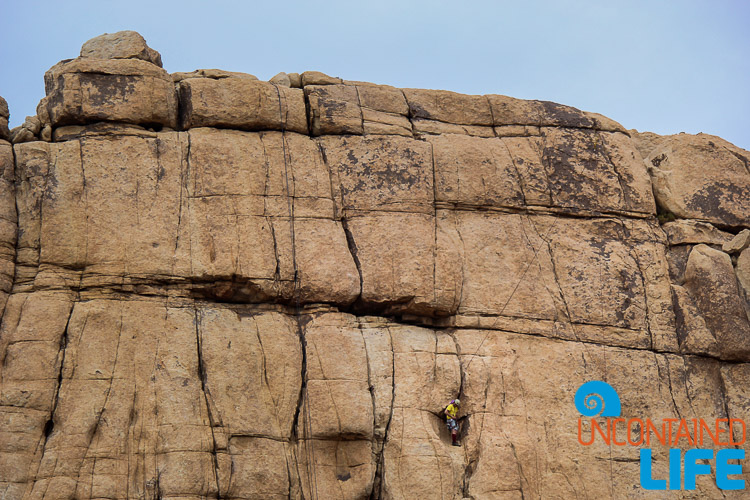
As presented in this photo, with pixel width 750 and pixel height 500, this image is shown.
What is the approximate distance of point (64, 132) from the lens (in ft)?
92.7

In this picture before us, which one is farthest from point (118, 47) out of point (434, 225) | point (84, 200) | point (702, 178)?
point (702, 178)

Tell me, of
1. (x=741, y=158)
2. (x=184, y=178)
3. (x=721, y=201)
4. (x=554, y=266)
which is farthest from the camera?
(x=741, y=158)

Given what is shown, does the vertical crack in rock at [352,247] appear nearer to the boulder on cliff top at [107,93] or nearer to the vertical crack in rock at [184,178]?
the vertical crack in rock at [184,178]

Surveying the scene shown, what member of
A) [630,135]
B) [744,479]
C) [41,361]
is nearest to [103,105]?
[41,361]

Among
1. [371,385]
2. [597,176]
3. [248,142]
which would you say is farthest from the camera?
[597,176]

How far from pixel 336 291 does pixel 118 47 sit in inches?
398

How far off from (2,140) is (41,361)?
23.3ft

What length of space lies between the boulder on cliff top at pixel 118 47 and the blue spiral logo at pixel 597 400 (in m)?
16.4

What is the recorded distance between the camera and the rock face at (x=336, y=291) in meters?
25.7

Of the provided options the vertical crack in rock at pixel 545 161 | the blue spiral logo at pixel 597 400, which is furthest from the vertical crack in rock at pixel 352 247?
the blue spiral logo at pixel 597 400

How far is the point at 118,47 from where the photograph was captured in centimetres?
2973

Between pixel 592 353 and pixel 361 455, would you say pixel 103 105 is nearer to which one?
pixel 361 455

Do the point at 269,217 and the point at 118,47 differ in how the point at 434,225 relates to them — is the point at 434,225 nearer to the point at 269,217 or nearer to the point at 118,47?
the point at 269,217

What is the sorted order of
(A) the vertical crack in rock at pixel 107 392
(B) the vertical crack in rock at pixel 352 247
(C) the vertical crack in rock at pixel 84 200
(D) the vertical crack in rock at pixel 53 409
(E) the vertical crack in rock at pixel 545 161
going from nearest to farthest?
(D) the vertical crack in rock at pixel 53 409
(A) the vertical crack in rock at pixel 107 392
(C) the vertical crack in rock at pixel 84 200
(B) the vertical crack in rock at pixel 352 247
(E) the vertical crack in rock at pixel 545 161
